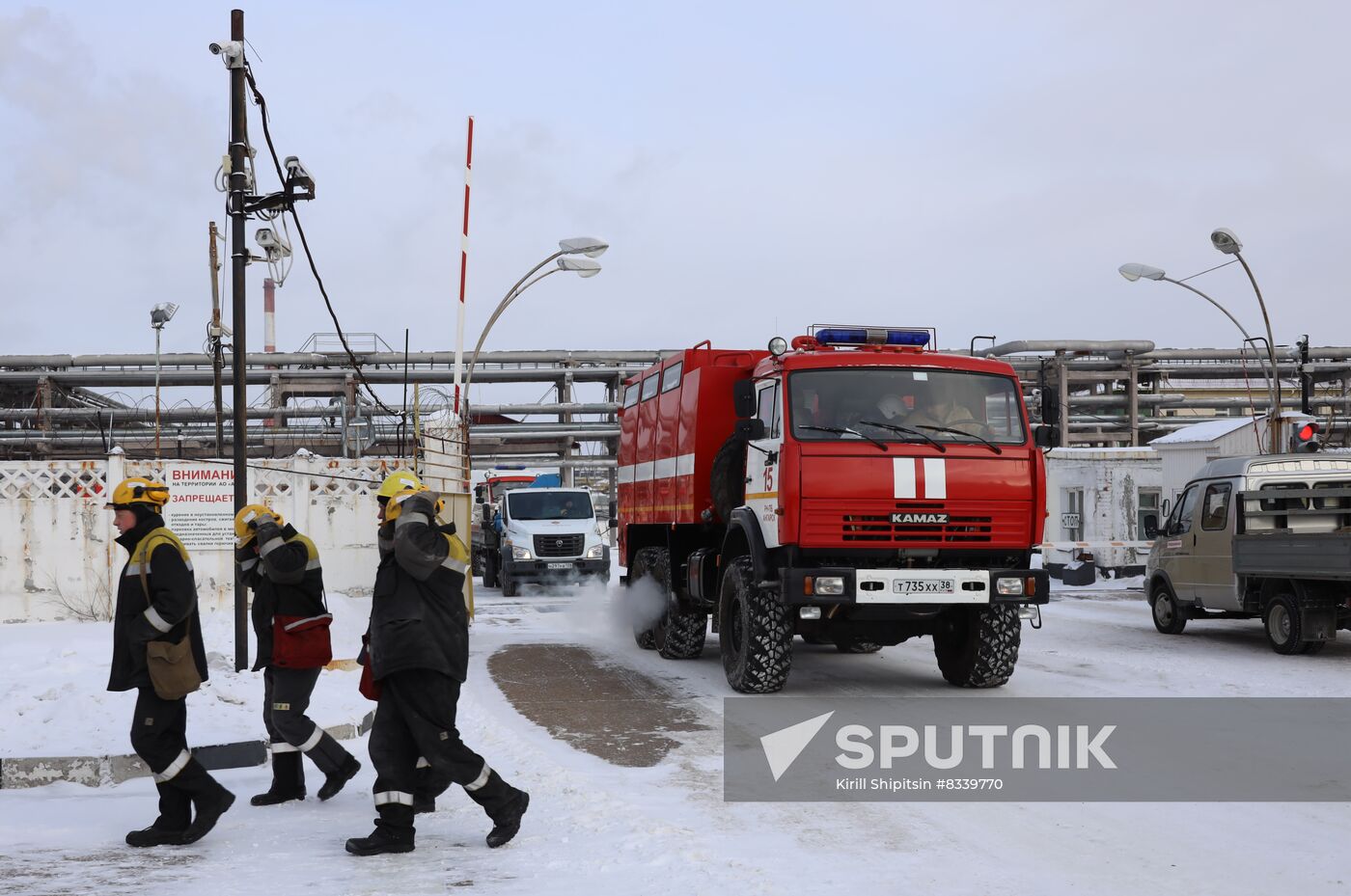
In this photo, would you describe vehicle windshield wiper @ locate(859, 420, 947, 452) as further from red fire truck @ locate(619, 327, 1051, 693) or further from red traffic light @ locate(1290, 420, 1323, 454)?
red traffic light @ locate(1290, 420, 1323, 454)

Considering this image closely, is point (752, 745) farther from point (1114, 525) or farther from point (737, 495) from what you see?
point (1114, 525)

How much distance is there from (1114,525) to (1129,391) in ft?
74.2

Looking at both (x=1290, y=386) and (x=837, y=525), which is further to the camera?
(x=1290, y=386)

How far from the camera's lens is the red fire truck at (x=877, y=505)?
10.4 metres

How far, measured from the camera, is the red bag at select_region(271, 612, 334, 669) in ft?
23.6

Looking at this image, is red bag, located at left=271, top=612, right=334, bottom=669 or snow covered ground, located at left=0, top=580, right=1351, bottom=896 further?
red bag, located at left=271, top=612, right=334, bottom=669

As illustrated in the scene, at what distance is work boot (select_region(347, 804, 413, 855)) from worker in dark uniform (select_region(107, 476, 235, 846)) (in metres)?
0.89

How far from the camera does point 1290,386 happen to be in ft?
194

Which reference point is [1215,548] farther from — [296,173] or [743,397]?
[296,173]

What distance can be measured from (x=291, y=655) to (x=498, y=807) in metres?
1.76

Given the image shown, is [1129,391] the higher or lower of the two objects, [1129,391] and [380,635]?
the higher

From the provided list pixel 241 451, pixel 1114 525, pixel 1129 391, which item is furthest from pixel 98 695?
pixel 1129 391

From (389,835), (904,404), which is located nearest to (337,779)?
(389,835)

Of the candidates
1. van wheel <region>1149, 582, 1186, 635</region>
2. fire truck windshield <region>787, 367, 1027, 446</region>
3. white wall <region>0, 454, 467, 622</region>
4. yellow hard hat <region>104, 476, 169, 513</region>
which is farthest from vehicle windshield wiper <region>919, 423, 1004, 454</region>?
white wall <region>0, 454, 467, 622</region>
